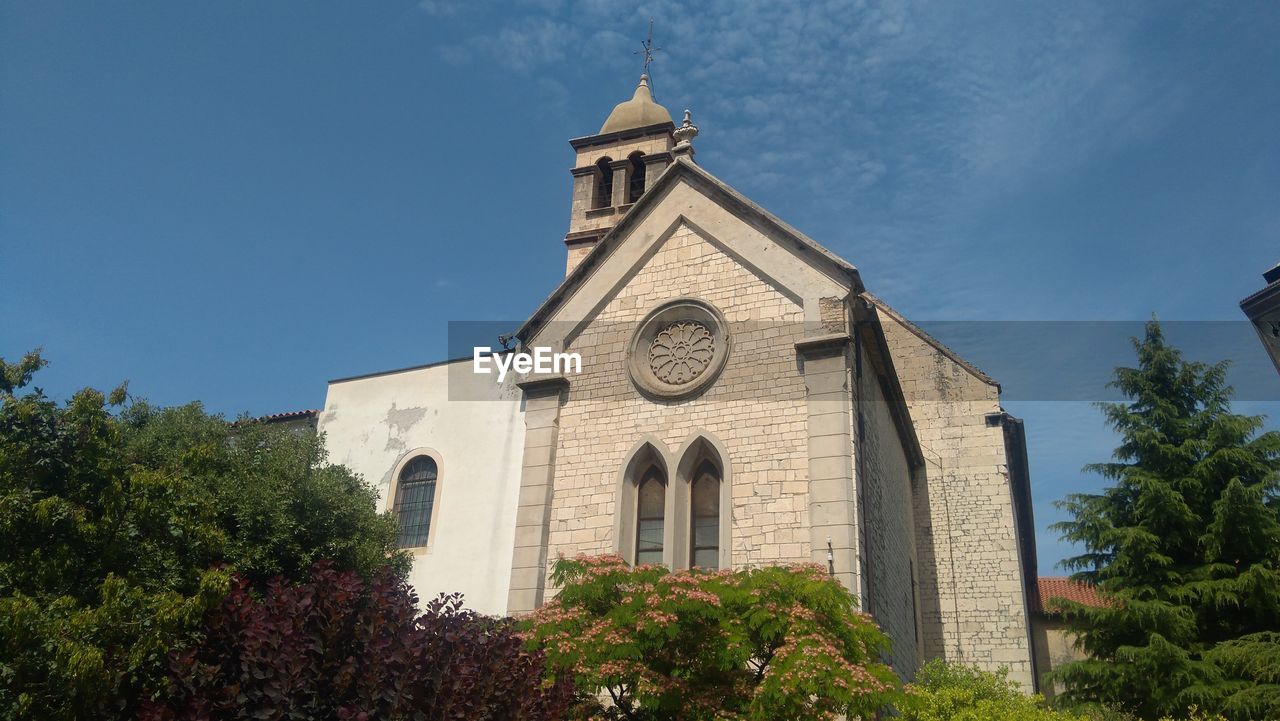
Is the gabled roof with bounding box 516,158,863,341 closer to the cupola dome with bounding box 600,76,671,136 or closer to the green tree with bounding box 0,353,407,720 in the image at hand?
the green tree with bounding box 0,353,407,720

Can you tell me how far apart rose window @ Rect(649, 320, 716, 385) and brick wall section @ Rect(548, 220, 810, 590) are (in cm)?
50

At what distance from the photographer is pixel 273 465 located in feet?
52.6

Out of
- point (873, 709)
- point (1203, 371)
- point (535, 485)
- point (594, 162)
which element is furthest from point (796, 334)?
point (594, 162)

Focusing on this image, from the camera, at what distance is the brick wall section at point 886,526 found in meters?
15.2

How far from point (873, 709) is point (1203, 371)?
13747mm

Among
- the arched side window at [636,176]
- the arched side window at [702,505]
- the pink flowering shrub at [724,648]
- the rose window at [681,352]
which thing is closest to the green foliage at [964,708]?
the pink flowering shrub at [724,648]

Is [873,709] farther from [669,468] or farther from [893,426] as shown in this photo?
[893,426]

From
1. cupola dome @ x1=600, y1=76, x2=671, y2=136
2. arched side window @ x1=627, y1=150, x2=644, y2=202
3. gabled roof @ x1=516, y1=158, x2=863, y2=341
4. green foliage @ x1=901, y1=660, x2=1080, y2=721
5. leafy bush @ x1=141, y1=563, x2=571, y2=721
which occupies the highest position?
cupola dome @ x1=600, y1=76, x2=671, y2=136

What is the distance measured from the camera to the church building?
579 inches

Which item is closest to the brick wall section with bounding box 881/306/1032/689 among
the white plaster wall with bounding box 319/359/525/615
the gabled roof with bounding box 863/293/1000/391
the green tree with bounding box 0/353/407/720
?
the gabled roof with bounding box 863/293/1000/391

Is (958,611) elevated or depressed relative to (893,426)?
depressed

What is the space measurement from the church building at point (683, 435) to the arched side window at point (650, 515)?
0.08ft

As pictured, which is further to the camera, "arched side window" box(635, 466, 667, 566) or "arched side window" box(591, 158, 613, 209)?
"arched side window" box(591, 158, 613, 209)

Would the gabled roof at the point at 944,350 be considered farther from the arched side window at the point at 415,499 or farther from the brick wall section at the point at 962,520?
the arched side window at the point at 415,499
